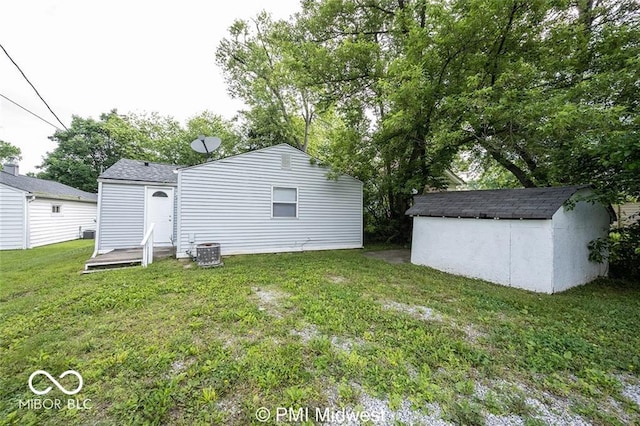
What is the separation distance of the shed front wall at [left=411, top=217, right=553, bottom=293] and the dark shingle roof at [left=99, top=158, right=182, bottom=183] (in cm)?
889

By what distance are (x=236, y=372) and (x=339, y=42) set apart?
11813 millimetres

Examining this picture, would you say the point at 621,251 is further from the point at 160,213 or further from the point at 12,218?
the point at 12,218

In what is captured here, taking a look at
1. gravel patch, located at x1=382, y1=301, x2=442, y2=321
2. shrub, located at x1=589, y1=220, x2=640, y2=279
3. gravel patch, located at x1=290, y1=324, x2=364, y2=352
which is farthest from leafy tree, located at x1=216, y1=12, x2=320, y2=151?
gravel patch, located at x1=290, y1=324, x2=364, y2=352

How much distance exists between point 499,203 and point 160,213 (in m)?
10.2

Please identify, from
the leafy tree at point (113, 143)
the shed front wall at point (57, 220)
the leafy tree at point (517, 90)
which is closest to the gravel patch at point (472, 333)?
the leafy tree at point (517, 90)

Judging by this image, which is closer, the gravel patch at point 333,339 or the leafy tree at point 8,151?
the gravel patch at point 333,339

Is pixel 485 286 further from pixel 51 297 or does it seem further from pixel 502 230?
pixel 51 297

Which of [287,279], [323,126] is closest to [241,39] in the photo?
[323,126]

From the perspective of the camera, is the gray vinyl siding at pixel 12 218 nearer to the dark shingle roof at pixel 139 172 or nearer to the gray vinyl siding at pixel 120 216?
the dark shingle roof at pixel 139 172

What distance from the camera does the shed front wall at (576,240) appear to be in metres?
4.43

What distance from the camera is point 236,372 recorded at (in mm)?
2113

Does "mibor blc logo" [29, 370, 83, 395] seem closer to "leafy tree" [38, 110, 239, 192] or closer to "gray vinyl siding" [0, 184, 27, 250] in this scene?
"gray vinyl siding" [0, 184, 27, 250]

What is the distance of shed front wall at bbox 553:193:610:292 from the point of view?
14.5 ft

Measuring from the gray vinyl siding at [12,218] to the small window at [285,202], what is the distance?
10.3 metres
